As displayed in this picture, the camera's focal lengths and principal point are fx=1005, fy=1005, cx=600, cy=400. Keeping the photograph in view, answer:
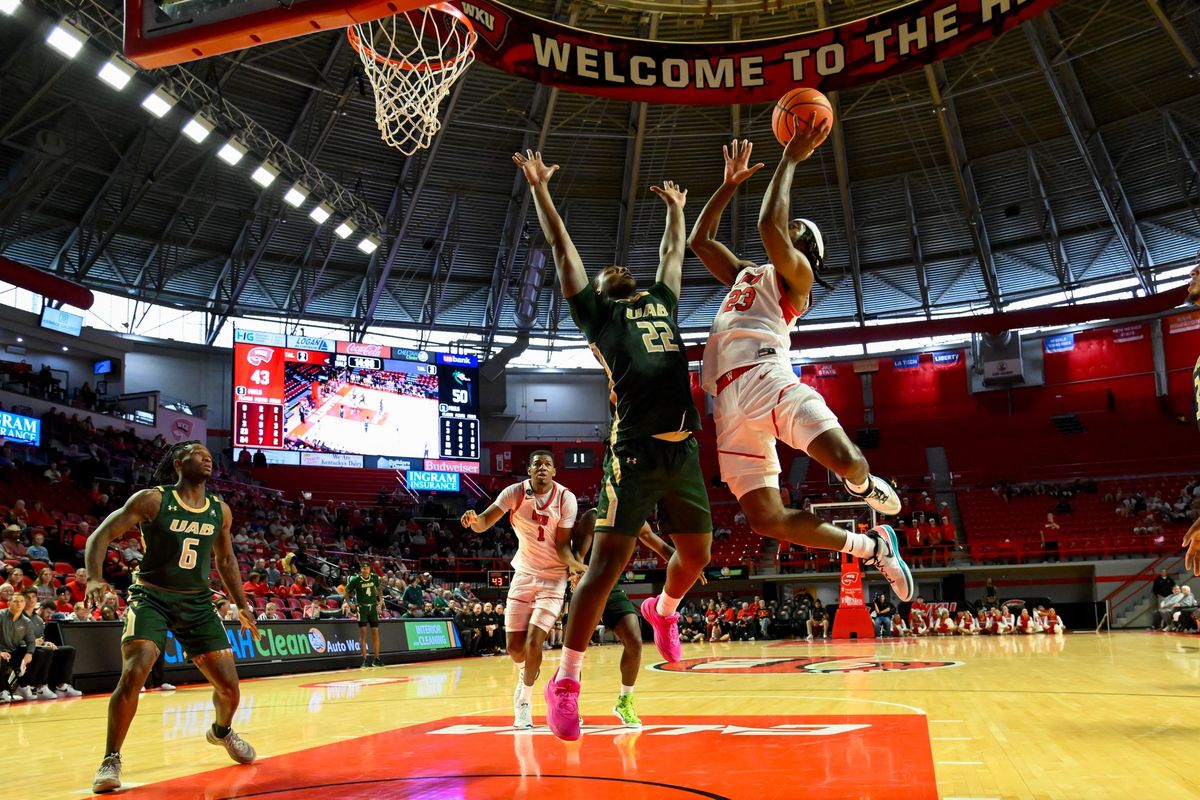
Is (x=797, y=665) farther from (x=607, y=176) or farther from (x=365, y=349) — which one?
(x=607, y=176)

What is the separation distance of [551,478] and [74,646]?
878cm

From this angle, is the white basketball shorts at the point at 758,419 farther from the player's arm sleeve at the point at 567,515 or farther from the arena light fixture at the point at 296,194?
the arena light fixture at the point at 296,194

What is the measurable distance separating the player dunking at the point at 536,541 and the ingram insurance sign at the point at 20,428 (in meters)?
21.2

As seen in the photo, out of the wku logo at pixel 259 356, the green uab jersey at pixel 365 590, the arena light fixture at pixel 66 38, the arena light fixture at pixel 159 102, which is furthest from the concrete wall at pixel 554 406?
the arena light fixture at pixel 66 38

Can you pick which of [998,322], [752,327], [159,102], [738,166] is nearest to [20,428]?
[159,102]

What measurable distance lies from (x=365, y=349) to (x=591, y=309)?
25711mm

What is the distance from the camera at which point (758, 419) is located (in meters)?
5.29

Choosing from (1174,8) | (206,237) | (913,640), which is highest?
(1174,8)

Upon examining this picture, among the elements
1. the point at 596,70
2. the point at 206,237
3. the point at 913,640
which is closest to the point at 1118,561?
the point at 913,640

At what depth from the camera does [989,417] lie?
3881 centimetres

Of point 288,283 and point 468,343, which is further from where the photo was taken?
point 468,343

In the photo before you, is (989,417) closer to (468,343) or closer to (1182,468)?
(1182,468)

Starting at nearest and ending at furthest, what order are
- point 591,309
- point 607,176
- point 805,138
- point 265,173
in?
1. point 591,309
2. point 805,138
3. point 265,173
4. point 607,176

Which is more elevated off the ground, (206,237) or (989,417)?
(206,237)
